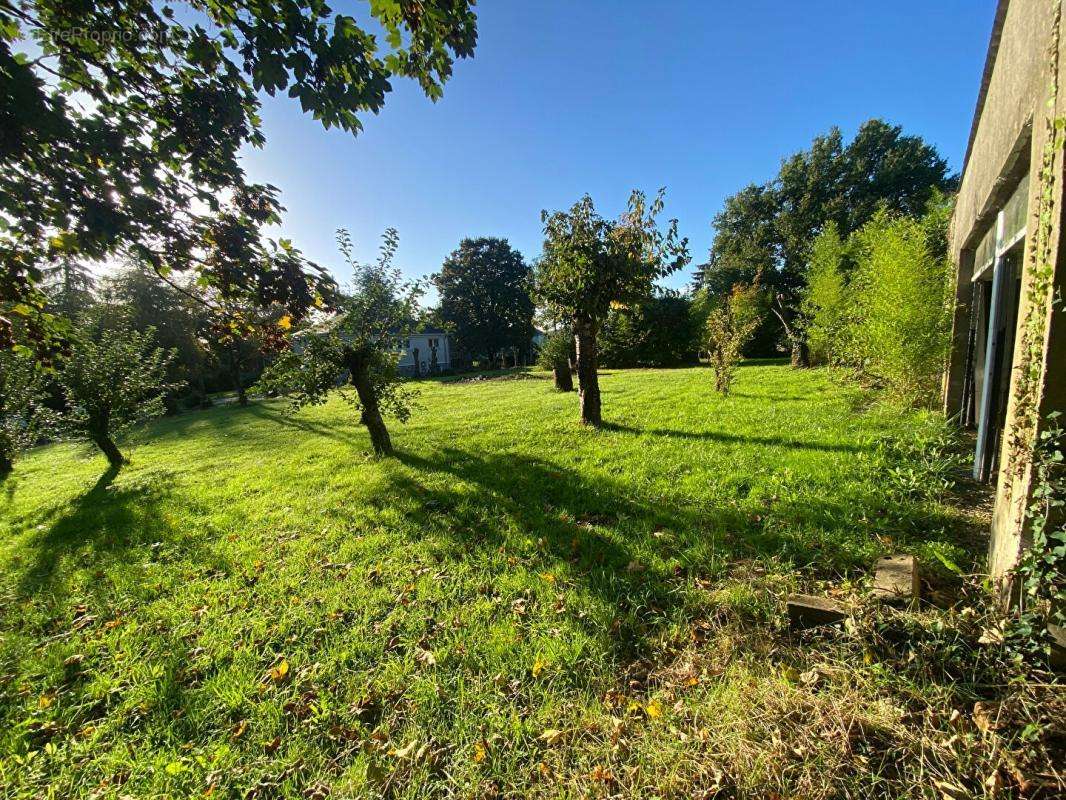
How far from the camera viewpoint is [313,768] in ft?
6.27

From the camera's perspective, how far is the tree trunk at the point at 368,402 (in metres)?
6.58

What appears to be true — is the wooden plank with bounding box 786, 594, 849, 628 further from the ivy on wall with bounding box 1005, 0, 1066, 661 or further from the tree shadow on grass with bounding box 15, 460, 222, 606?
the tree shadow on grass with bounding box 15, 460, 222, 606

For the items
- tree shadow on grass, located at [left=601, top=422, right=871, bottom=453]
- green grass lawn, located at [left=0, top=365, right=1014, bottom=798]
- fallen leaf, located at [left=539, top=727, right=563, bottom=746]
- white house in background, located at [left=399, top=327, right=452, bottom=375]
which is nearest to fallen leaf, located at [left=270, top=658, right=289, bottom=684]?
green grass lawn, located at [left=0, top=365, right=1014, bottom=798]

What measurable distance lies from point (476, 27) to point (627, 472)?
16.0 feet

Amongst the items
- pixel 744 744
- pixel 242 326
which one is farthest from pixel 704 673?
pixel 242 326

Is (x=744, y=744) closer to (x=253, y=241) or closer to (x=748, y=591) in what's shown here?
(x=748, y=591)

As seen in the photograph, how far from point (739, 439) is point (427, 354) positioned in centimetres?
3522

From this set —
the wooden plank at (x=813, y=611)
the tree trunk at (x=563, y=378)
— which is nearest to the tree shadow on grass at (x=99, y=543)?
the wooden plank at (x=813, y=611)

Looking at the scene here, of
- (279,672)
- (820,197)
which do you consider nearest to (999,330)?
(279,672)

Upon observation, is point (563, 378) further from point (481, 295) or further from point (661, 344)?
point (481, 295)

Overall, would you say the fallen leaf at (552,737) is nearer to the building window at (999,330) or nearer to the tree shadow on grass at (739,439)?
the building window at (999,330)

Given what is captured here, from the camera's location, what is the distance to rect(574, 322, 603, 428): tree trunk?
7.45m

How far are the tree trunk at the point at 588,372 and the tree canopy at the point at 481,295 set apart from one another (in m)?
29.0

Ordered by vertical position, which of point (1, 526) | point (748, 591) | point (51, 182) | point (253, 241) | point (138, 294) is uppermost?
point (138, 294)
